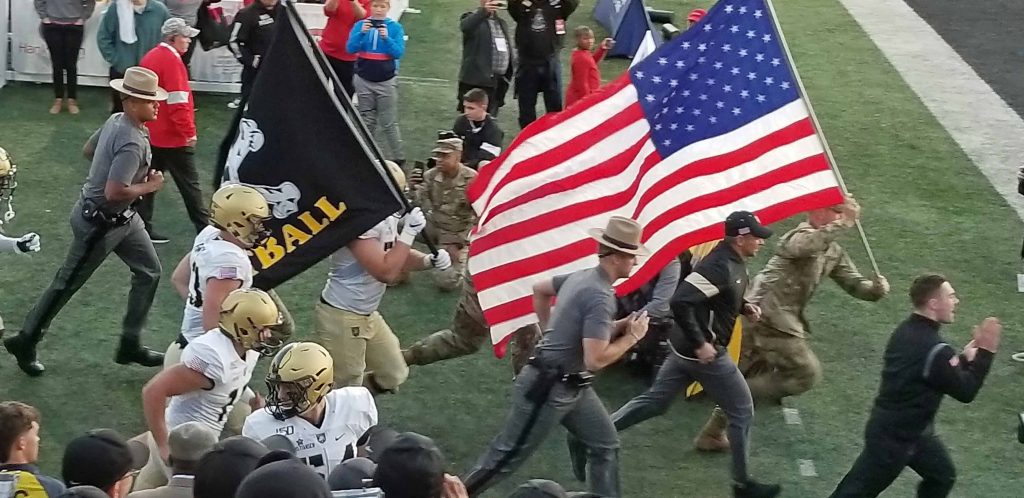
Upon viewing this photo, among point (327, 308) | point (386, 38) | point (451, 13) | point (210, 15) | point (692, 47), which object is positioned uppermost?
point (692, 47)

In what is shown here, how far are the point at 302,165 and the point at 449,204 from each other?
3.24 m

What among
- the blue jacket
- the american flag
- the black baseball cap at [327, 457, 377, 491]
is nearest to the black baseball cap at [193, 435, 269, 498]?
the black baseball cap at [327, 457, 377, 491]

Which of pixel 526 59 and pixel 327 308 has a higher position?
pixel 327 308

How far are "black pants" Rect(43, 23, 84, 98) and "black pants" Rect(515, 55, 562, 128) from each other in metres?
4.69

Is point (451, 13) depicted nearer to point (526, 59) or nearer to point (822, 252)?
point (526, 59)

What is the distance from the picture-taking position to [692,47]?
8398 mm

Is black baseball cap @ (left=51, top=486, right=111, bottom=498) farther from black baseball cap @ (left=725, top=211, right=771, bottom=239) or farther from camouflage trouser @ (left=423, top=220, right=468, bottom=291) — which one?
camouflage trouser @ (left=423, top=220, right=468, bottom=291)

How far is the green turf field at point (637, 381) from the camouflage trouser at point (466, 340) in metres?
0.23

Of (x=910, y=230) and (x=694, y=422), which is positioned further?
(x=910, y=230)

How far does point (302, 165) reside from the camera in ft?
24.3

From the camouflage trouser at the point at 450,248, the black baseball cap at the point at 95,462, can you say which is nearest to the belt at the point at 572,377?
the black baseball cap at the point at 95,462

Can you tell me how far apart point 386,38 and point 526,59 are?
188 centimetres

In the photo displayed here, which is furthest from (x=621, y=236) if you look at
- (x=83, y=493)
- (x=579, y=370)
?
(x=83, y=493)

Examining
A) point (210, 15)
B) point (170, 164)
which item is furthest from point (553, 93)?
point (170, 164)
